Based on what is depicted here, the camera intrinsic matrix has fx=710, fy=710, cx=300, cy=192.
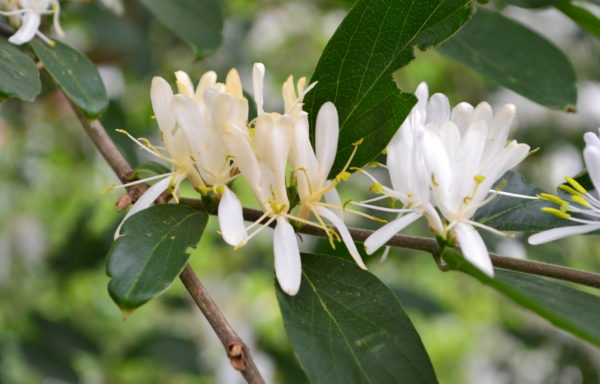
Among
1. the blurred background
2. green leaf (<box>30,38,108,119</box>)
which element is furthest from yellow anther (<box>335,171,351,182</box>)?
the blurred background

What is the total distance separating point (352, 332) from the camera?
49 centimetres

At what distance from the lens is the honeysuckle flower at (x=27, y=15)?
0.70 m

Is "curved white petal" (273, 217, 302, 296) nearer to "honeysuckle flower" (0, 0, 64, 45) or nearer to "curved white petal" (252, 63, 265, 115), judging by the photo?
"curved white petal" (252, 63, 265, 115)

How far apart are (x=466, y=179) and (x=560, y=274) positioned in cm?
10

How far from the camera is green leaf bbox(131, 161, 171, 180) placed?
606mm

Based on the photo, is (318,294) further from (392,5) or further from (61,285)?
(61,285)

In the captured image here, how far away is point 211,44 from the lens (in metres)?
0.88

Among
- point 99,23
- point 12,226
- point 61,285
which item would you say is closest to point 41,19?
point 99,23

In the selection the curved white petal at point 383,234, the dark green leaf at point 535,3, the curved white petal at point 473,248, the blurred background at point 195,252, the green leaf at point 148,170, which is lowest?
the blurred background at point 195,252

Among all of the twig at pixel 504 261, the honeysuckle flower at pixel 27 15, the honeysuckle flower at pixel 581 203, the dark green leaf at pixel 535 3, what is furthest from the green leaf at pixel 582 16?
the honeysuckle flower at pixel 27 15

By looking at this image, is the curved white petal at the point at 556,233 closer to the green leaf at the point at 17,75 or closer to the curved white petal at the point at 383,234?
the curved white petal at the point at 383,234

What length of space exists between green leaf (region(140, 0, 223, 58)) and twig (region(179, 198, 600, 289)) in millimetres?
356

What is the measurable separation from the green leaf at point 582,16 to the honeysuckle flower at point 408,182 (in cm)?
29

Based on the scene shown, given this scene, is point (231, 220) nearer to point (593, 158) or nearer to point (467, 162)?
point (467, 162)
